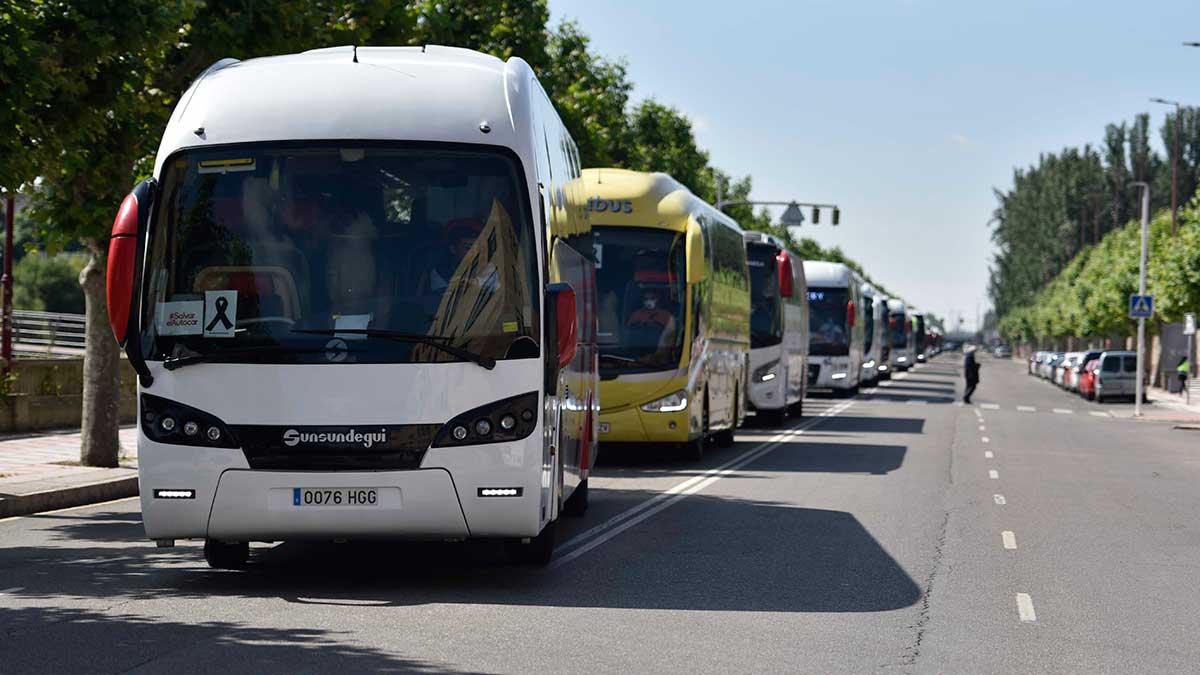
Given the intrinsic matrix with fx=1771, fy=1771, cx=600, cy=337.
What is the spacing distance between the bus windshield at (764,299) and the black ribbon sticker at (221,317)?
21.9m

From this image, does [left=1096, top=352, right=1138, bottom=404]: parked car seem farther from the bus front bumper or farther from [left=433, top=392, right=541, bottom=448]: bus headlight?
[left=433, top=392, right=541, bottom=448]: bus headlight

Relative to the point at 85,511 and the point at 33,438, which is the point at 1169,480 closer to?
the point at 85,511

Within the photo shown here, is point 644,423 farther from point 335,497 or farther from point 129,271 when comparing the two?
point 129,271

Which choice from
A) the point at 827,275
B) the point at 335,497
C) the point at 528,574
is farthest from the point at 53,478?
the point at 827,275

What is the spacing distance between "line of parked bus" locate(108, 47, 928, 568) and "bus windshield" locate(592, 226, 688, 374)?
31.9ft

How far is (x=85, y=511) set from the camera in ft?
53.2

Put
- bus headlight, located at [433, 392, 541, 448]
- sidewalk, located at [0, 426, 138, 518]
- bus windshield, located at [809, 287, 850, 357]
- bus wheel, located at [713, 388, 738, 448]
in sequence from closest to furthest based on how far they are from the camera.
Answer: bus headlight, located at [433, 392, 541, 448] → sidewalk, located at [0, 426, 138, 518] → bus wheel, located at [713, 388, 738, 448] → bus windshield, located at [809, 287, 850, 357]

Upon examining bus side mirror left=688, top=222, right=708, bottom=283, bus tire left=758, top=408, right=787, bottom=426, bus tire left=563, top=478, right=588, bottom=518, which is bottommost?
bus tire left=758, top=408, right=787, bottom=426

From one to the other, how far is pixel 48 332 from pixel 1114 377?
120 feet

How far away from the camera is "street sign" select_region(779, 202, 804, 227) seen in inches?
2685

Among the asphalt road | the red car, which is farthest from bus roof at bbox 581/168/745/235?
the red car

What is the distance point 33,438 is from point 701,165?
144 feet

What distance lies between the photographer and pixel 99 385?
64.7 ft

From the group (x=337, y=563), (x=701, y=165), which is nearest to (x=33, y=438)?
(x=337, y=563)
